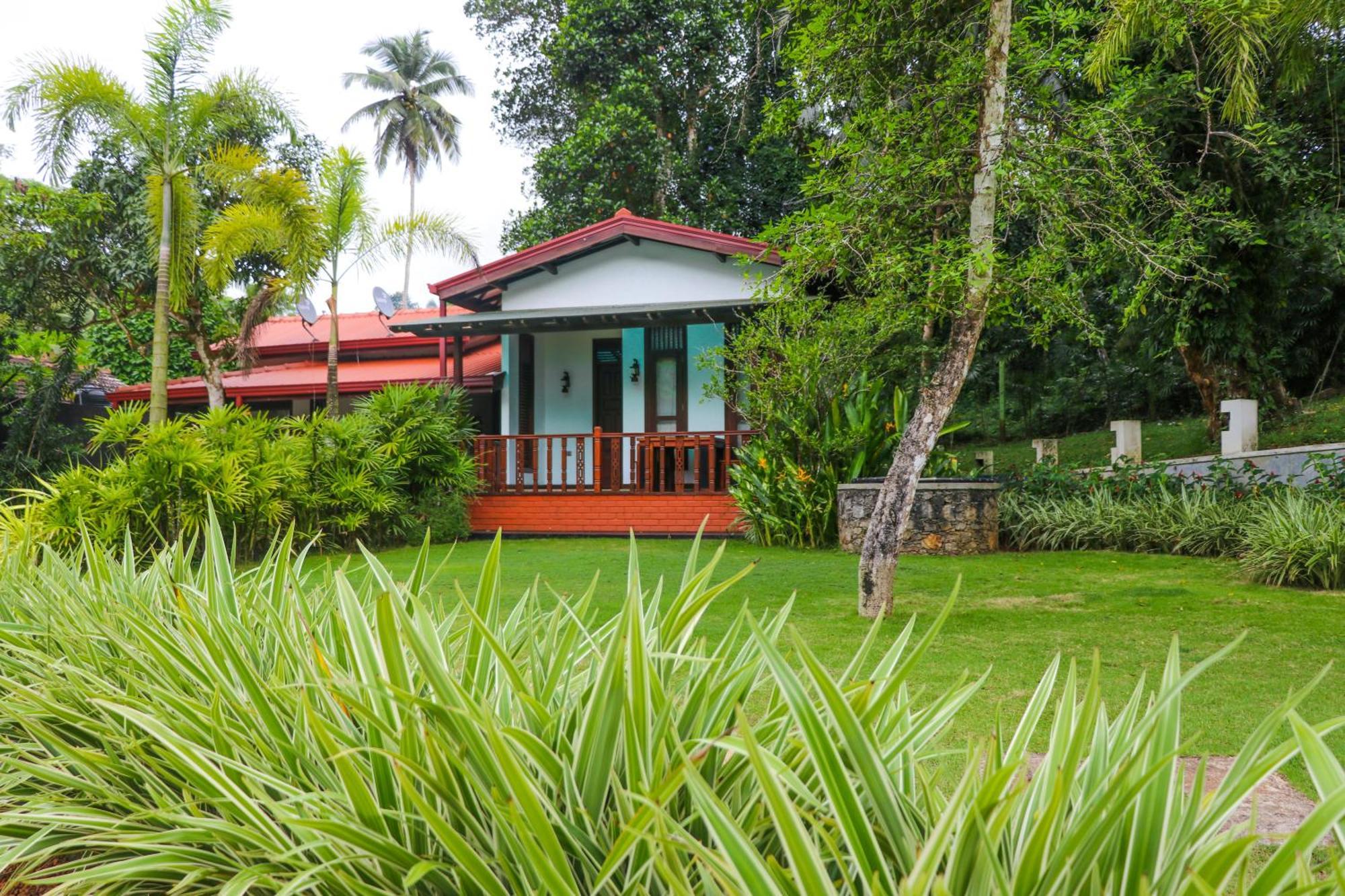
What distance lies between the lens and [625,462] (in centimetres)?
1488

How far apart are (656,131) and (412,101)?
788 inches

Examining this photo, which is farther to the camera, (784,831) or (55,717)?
(55,717)

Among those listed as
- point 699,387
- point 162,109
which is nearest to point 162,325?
point 162,109

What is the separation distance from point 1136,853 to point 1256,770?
203 millimetres

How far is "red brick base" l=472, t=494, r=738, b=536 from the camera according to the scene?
13477mm

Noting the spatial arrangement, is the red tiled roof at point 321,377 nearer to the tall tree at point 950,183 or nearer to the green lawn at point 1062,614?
the green lawn at point 1062,614

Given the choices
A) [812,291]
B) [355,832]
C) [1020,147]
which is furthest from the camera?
[812,291]

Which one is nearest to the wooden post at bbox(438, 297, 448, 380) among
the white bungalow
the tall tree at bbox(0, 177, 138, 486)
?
the white bungalow

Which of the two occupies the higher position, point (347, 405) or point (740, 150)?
point (740, 150)

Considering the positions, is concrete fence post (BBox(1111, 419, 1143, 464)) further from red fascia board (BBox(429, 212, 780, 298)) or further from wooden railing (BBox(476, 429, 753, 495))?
red fascia board (BBox(429, 212, 780, 298))

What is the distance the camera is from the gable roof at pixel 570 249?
48.2ft

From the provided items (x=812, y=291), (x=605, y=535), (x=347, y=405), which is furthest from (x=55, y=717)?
(x=347, y=405)

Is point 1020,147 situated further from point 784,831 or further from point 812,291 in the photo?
point 812,291

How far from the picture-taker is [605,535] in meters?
13.6
